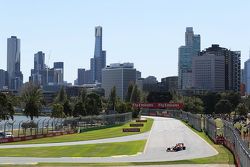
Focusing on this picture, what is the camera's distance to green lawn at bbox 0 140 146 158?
196 ft

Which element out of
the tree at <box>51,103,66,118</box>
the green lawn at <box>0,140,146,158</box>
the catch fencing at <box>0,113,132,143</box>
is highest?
the tree at <box>51,103,66,118</box>

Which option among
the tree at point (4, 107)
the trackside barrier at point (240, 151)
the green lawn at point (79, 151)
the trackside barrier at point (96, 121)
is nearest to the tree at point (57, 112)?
the trackside barrier at point (96, 121)

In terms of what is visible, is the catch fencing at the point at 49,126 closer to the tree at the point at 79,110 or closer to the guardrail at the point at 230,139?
the tree at the point at 79,110

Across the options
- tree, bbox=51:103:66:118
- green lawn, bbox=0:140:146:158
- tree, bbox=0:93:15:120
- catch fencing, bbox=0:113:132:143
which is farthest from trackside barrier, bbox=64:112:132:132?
green lawn, bbox=0:140:146:158

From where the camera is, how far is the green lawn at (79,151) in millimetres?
59781

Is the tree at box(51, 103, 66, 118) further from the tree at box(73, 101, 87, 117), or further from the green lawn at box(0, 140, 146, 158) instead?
the green lawn at box(0, 140, 146, 158)

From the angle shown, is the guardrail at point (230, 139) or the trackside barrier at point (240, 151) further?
the guardrail at point (230, 139)

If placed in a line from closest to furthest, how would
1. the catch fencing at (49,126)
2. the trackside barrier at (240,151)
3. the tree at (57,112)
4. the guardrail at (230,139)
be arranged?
the trackside barrier at (240,151), the guardrail at (230,139), the catch fencing at (49,126), the tree at (57,112)

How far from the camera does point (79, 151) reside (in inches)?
2537

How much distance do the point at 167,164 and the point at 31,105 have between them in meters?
82.1

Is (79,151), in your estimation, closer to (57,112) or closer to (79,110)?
(57,112)

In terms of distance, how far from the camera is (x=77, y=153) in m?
61.9

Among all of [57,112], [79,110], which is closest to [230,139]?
[57,112]

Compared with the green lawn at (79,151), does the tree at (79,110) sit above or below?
above
